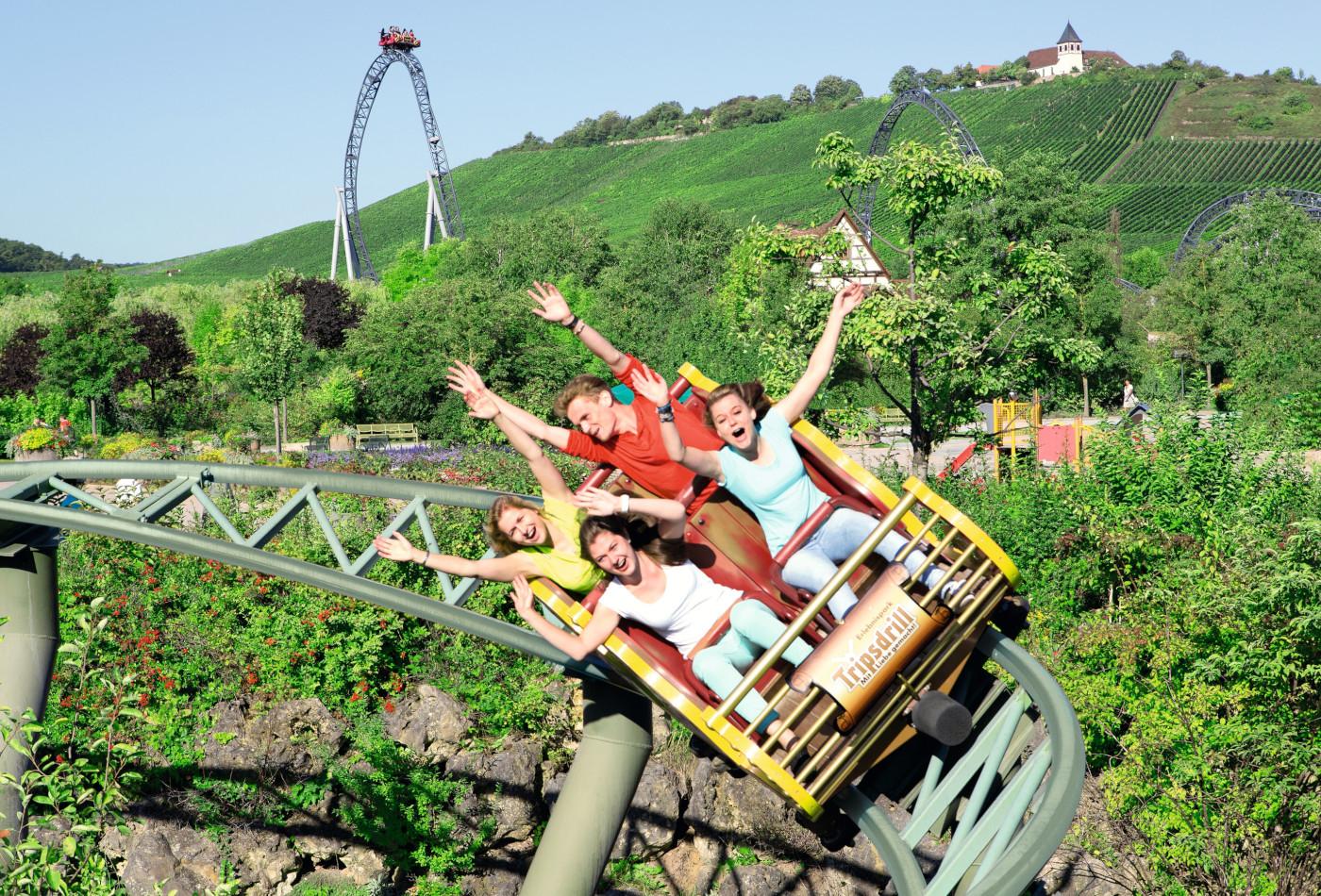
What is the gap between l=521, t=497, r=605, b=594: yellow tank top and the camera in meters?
5.48

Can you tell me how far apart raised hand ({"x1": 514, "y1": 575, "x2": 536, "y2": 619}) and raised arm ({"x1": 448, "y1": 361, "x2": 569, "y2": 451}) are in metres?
0.59

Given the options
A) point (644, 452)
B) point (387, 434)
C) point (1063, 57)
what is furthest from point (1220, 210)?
point (1063, 57)

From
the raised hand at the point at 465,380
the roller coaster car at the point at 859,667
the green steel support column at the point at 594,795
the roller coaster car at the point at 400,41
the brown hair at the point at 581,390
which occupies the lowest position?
the green steel support column at the point at 594,795

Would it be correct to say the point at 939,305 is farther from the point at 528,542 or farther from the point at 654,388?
the point at 528,542

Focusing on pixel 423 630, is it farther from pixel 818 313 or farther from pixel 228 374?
pixel 228 374

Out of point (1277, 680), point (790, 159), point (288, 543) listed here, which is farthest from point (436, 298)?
point (790, 159)

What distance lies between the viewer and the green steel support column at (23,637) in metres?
8.10

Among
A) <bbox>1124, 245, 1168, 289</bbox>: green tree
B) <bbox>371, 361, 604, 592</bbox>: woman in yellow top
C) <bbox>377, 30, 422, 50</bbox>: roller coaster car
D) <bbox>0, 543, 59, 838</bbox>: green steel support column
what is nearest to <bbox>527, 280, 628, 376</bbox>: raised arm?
<bbox>371, 361, 604, 592</bbox>: woman in yellow top

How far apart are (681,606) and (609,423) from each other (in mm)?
852

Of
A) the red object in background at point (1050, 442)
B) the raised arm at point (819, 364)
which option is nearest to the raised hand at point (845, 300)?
the raised arm at point (819, 364)

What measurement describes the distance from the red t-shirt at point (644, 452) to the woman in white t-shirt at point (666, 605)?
357 millimetres

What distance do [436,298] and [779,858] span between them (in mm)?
20760

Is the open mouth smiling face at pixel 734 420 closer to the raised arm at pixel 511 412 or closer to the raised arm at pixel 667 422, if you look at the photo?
the raised arm at pixel 667 422

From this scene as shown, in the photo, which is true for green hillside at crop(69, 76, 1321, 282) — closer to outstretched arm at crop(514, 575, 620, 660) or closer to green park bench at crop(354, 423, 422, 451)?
green park bench at crop(354, 423, 422, 451)
